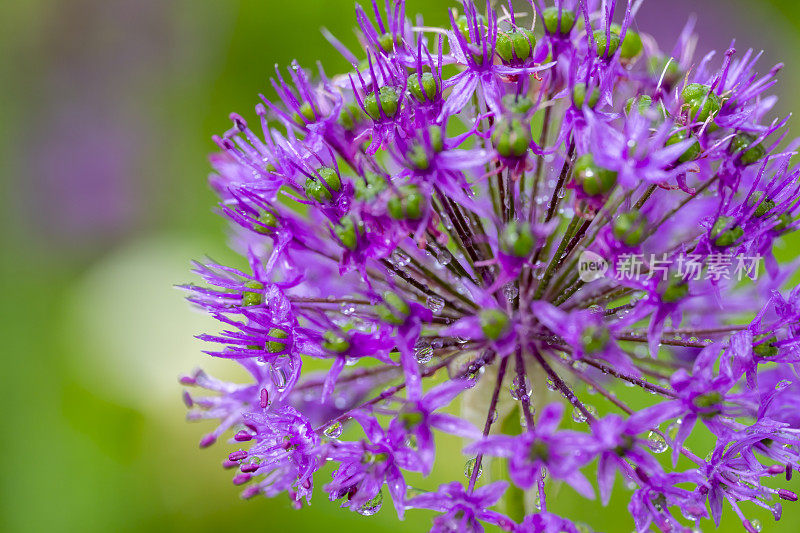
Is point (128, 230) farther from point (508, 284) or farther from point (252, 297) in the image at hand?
point (508, 284)

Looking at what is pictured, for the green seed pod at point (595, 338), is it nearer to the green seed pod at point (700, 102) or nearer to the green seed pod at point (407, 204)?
the green seed pod at point (407, 204)

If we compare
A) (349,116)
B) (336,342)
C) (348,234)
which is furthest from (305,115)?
(336,342)

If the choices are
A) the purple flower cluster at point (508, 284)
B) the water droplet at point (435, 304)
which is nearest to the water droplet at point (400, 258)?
the purple flower cluster at point (508, 284)

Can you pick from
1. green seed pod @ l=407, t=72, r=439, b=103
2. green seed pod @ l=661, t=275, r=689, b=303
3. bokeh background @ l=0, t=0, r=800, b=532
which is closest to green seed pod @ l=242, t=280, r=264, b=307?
green seed pod @ l=407, t=72, r=439, b=103

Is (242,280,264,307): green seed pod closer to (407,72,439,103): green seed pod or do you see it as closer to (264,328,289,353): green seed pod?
(264,328,289,353): green seed pod

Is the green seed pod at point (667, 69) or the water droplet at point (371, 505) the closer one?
the water droplet at point (371, 505)

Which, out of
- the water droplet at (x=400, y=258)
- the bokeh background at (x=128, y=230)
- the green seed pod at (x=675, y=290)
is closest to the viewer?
the green seed pod at (x=675, y=290)
